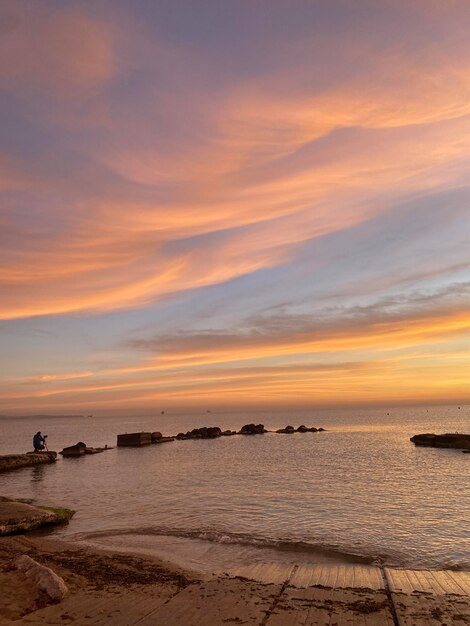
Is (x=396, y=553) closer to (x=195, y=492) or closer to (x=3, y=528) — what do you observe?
(x=3, y=528)

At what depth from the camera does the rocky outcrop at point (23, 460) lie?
154 ft

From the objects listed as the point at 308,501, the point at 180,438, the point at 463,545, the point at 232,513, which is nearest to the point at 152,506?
the point at 232,513

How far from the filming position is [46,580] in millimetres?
11555

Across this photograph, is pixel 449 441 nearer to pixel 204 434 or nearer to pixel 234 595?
pixel 204 434

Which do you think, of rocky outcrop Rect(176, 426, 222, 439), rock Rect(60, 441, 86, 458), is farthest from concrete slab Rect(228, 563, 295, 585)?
rocky outcrop Rect(176, 426, 222, 439)

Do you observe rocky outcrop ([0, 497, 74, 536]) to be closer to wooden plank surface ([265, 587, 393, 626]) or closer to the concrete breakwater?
wooden plank surface ([265, 587, 393, 626])

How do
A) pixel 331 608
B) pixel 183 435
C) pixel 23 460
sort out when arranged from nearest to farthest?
pixel 331 608
pixel 23 460
pixel 183 435

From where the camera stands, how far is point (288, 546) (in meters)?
18.0

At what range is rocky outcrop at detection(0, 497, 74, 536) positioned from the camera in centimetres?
1950

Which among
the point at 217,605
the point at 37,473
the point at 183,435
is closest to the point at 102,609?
the point at 217,605

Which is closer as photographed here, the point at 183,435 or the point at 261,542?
the point at 261,542

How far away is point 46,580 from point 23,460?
141ft

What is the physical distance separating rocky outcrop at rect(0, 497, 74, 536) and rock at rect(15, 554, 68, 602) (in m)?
7.25

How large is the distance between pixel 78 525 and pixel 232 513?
7421 millimetres
